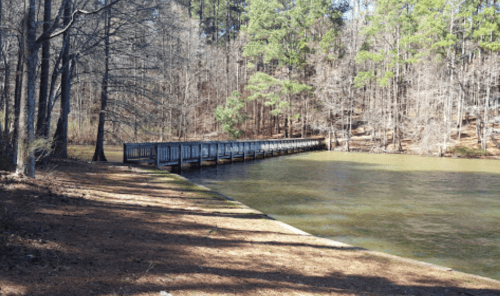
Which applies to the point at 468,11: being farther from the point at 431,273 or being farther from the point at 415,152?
the point at 431,273

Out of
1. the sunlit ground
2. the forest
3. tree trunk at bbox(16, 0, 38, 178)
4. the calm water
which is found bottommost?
the calm water

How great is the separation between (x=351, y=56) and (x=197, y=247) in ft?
146

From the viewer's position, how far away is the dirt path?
4.63 meters

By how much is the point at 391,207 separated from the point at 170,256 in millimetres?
9221

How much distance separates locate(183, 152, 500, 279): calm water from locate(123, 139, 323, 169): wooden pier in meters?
1.54

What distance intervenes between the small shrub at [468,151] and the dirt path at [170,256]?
33.0 metres

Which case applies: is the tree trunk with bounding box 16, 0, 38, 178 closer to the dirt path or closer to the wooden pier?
the dirt path

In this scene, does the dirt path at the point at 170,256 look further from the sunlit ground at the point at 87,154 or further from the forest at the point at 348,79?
the forest at the point at 348,79

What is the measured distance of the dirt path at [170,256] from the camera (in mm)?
4629

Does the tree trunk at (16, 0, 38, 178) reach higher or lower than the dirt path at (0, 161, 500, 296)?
higher

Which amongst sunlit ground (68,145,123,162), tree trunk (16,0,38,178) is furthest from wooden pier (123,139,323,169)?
tree trunk (16,0,38,178)

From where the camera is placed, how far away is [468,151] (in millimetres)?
35719

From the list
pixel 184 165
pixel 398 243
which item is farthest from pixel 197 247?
pixel 184 165

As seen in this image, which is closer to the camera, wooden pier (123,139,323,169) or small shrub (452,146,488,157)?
wooden pier (123,139,323,169)
